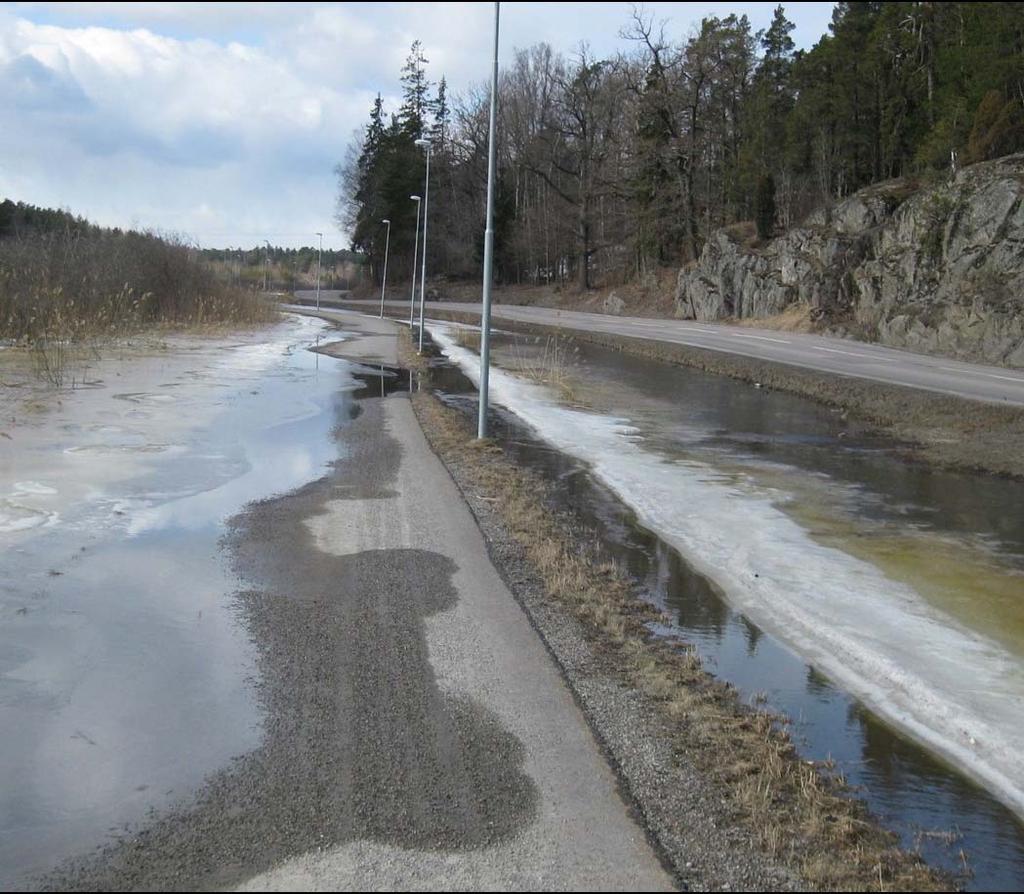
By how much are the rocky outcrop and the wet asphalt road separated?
2689 cm

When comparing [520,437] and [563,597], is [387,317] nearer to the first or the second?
[520,437]

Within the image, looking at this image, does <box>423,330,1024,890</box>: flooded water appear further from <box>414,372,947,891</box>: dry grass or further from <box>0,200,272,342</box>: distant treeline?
<box>0,200,272,342</box>: distant treeline

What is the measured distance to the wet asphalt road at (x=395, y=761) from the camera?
4.20 metres

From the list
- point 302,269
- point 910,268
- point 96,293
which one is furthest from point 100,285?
point 302,269

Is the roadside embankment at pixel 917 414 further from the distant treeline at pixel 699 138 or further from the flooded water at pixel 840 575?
the distant treeline at pixel 699 138

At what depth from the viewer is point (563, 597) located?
8367 mm

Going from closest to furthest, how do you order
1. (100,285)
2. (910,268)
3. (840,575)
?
1. (840,575)
2. (100,285)
3. (910,268)

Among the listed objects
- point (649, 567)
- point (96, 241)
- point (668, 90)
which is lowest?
point (649, 567)

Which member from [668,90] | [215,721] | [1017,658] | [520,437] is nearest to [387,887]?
[215,721]

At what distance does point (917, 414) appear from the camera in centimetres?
2088

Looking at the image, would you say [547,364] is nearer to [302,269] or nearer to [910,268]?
[910,268]

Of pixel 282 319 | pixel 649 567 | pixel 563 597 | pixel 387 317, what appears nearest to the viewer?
pixel 563 597

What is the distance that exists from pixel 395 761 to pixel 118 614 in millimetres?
3339

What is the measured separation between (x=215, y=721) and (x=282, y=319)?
56206 millimetres
